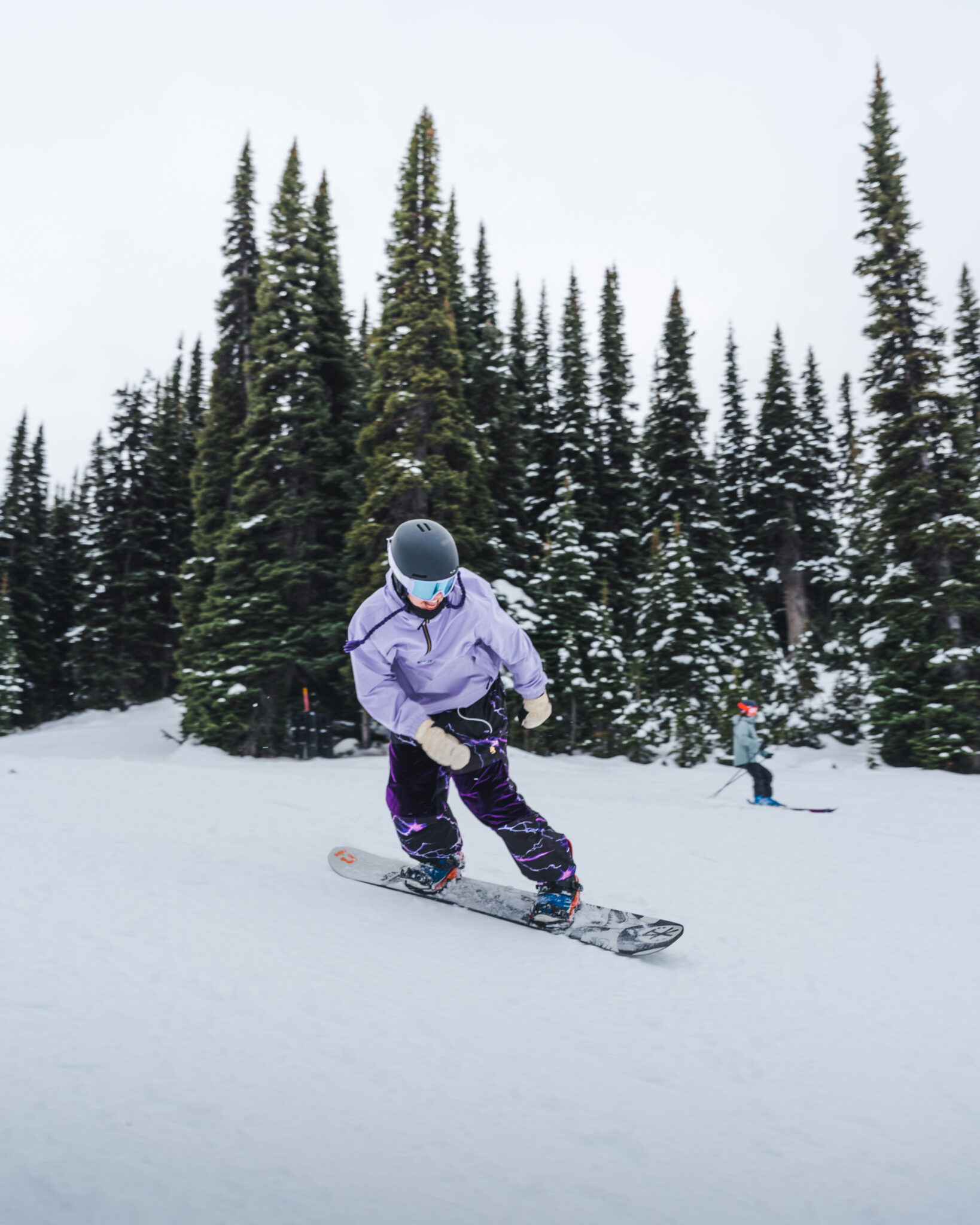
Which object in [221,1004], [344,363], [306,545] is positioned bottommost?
[221,1004]

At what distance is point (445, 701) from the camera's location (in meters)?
4.01

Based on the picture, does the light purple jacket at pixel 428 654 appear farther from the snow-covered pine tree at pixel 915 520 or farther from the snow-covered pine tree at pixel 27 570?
the snow-covered pine tree at pixel 27 570

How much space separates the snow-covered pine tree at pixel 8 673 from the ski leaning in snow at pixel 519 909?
3159cm

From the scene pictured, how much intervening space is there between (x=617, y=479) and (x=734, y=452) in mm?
10781

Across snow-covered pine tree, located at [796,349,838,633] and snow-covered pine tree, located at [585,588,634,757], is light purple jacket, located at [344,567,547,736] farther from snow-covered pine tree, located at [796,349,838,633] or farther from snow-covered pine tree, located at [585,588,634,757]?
snow-covered pine tree, located at [796,349,838,633]

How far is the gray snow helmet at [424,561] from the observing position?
3.71 m

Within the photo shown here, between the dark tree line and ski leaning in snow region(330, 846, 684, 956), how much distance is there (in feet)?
45.3

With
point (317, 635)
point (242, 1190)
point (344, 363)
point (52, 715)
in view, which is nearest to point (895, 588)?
point (317, 635)

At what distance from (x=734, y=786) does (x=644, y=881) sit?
917 cm

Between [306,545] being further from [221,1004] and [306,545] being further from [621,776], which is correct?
[221,1004]

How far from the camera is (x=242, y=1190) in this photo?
5.73 feet

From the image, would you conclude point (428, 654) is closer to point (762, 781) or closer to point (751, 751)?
point (762, 781)

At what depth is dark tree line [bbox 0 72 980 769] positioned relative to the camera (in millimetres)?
17172

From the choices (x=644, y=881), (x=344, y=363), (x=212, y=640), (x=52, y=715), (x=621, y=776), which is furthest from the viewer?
(x=52, y=715)
